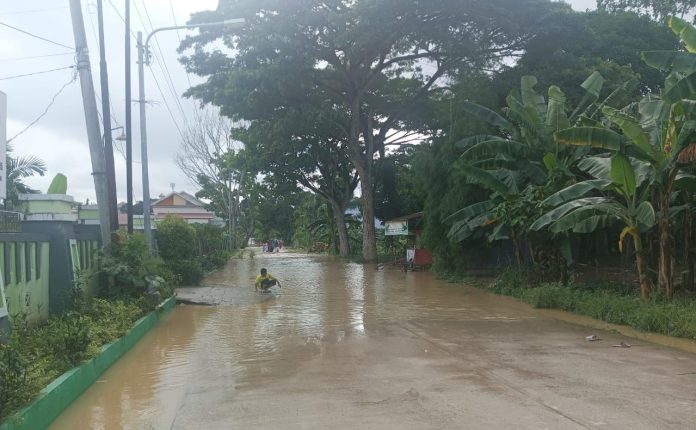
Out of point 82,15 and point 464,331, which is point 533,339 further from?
point 82,15

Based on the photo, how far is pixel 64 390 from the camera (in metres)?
5.92

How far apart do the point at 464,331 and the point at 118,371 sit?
5.87m

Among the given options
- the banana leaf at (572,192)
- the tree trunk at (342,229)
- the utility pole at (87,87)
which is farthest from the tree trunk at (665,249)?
the tree trunk at (342,229)

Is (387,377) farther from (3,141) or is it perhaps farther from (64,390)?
(3,141)

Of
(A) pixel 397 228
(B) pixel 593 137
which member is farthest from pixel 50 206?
(A) pixel 397 228

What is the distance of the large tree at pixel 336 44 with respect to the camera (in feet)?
72.1

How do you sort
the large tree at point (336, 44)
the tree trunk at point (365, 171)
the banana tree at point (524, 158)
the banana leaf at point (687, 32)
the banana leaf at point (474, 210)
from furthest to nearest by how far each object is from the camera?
the tree trunk at point (365, 171), the large tree at point (336, 44), the banana leaf at point (474, 210), the banana tree at point (524, 158), the banana leaf at point (687, 32)

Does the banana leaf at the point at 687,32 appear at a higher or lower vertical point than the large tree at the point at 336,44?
lower

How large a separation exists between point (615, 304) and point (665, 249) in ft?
4.92

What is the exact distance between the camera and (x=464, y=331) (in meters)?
10.6

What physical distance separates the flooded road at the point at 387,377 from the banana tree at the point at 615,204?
210 centimetres

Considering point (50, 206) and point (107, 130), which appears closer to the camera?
point (50, 206)

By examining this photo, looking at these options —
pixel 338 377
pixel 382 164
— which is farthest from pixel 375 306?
pixel 382 164

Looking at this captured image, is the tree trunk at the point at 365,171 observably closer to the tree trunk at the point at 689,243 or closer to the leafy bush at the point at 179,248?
the leafy bush at the point at 179,248
